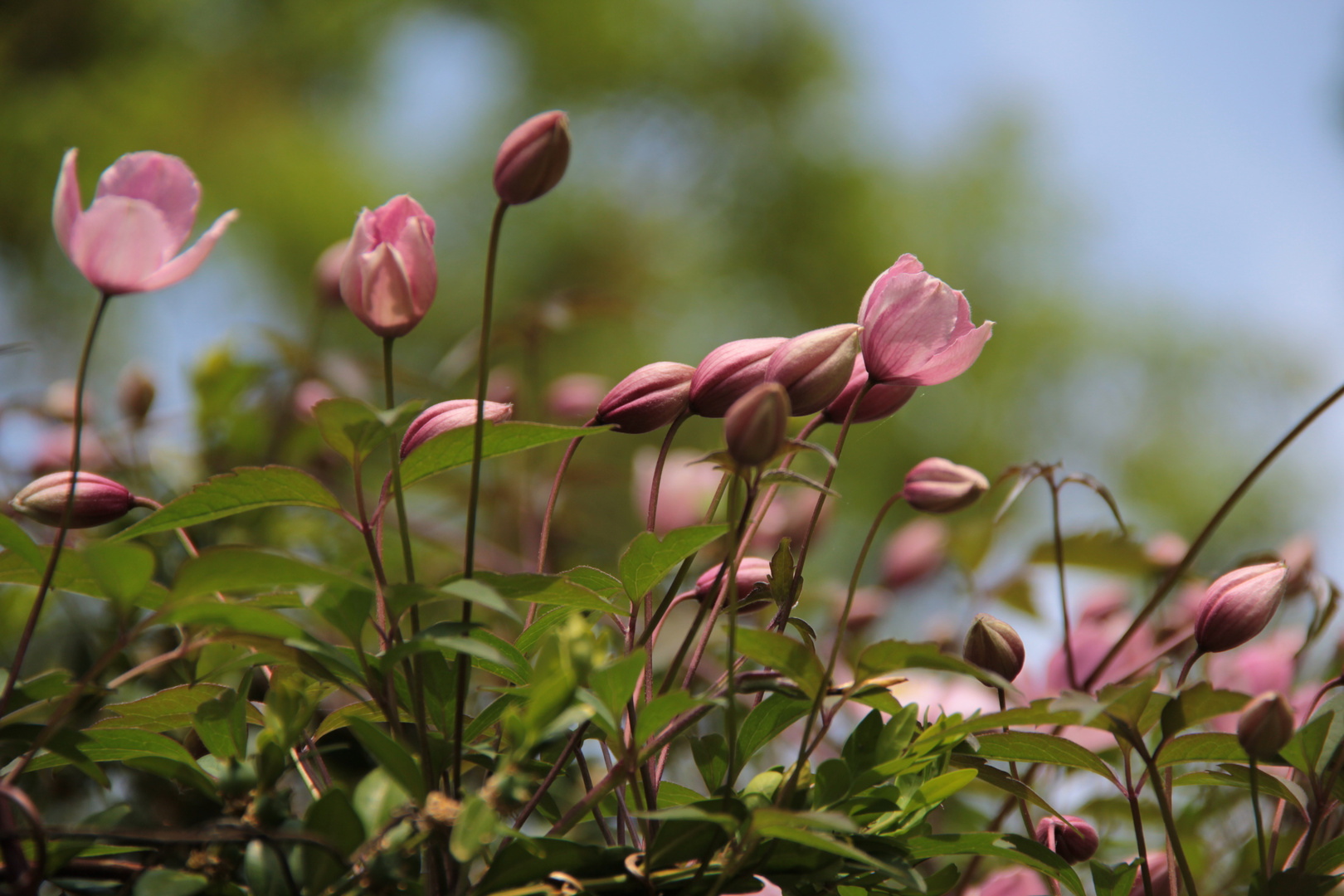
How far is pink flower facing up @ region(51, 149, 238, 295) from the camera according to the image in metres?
0.23

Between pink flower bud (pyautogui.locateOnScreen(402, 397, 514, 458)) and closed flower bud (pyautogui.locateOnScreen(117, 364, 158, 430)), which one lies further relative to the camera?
closed flower bud (pyautogui.locateOnScreen(117, 364, 158, 430))

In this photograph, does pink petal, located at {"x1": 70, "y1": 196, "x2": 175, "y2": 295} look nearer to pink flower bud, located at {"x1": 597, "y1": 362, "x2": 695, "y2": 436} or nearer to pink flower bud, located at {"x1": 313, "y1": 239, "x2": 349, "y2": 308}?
pink flower bud, located at {"x1": 597, "y1": 362, "x2": 695, "y2": 436}

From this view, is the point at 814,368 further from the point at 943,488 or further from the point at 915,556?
the point at 915,556

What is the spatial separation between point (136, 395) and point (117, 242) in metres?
0.33

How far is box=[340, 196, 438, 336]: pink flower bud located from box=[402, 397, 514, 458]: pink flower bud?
0.9 inches

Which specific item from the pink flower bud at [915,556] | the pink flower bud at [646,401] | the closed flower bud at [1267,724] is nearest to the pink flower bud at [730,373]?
the pink flower bud at [646,401]

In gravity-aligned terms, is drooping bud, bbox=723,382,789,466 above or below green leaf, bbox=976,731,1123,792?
above

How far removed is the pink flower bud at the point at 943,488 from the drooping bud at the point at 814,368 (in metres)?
0.05

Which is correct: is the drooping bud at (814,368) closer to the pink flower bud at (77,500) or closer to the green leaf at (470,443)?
the green leaf at (470,443)

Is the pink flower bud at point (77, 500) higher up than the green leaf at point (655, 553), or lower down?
higher up

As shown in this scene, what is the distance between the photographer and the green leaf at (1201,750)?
218mm

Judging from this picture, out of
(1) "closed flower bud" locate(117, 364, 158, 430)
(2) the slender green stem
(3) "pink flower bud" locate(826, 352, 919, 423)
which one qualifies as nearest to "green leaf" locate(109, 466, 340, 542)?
(2) the slender green stem

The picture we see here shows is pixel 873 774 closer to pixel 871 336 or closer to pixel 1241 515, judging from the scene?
pixel 871 336

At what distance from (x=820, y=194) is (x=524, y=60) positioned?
65.4 inches
